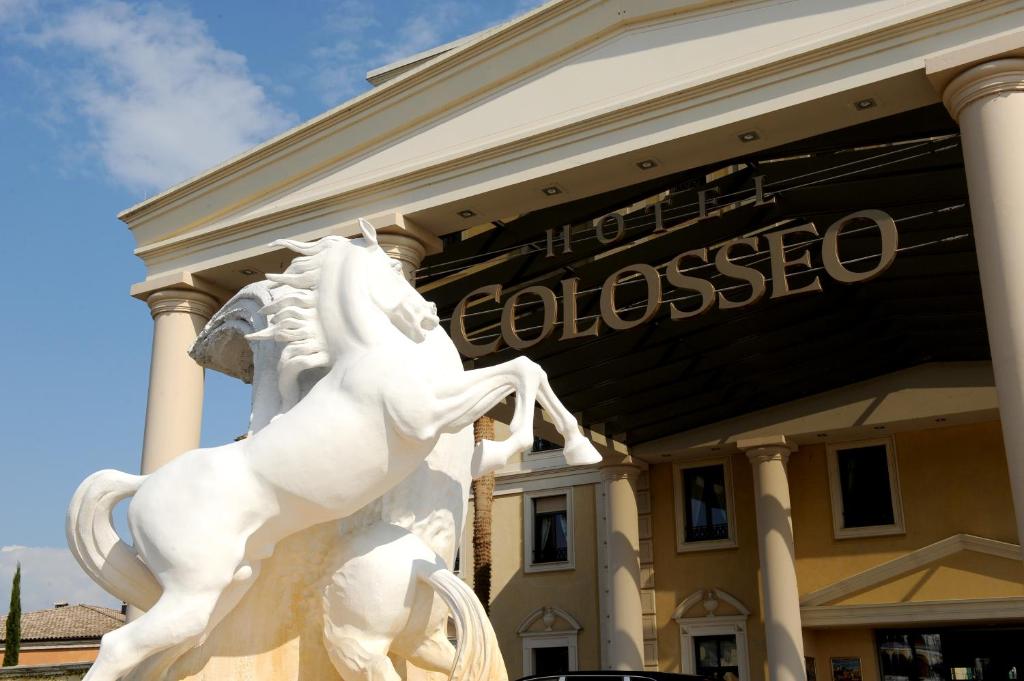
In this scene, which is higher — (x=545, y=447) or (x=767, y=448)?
(x=545, y=447)

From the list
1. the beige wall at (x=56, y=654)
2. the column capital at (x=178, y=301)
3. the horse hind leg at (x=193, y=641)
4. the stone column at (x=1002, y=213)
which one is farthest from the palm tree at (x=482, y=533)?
the beige wall at (x=56, y=654)

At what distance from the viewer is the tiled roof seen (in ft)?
136

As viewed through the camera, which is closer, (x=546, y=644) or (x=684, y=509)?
(x=684, y=509)

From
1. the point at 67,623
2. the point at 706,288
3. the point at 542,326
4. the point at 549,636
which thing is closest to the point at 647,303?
the point at 706,288

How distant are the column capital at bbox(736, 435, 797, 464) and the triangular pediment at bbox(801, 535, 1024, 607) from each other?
2655 mm

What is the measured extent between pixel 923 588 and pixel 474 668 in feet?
59.0

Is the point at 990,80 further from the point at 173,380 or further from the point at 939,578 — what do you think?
the point at 939,578

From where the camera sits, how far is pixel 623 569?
21500mm

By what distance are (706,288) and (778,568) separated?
9.36 m

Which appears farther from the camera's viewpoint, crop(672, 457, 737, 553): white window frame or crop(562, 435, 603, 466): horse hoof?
crop(672, 457, 737, 553): white window frame

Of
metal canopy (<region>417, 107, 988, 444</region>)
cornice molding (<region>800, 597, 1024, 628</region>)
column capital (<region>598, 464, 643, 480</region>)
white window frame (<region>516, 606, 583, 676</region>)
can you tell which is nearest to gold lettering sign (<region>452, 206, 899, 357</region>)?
metal canopy (<region>417, 107, 988, 444</region>)

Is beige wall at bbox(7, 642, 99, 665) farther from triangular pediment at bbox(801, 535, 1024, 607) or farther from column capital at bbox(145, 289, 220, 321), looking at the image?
triangular pediment at bbox(801, 535, 1024, 607)

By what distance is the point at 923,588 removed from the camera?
19672 millimetres

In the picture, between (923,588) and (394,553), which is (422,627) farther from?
(923,588)
